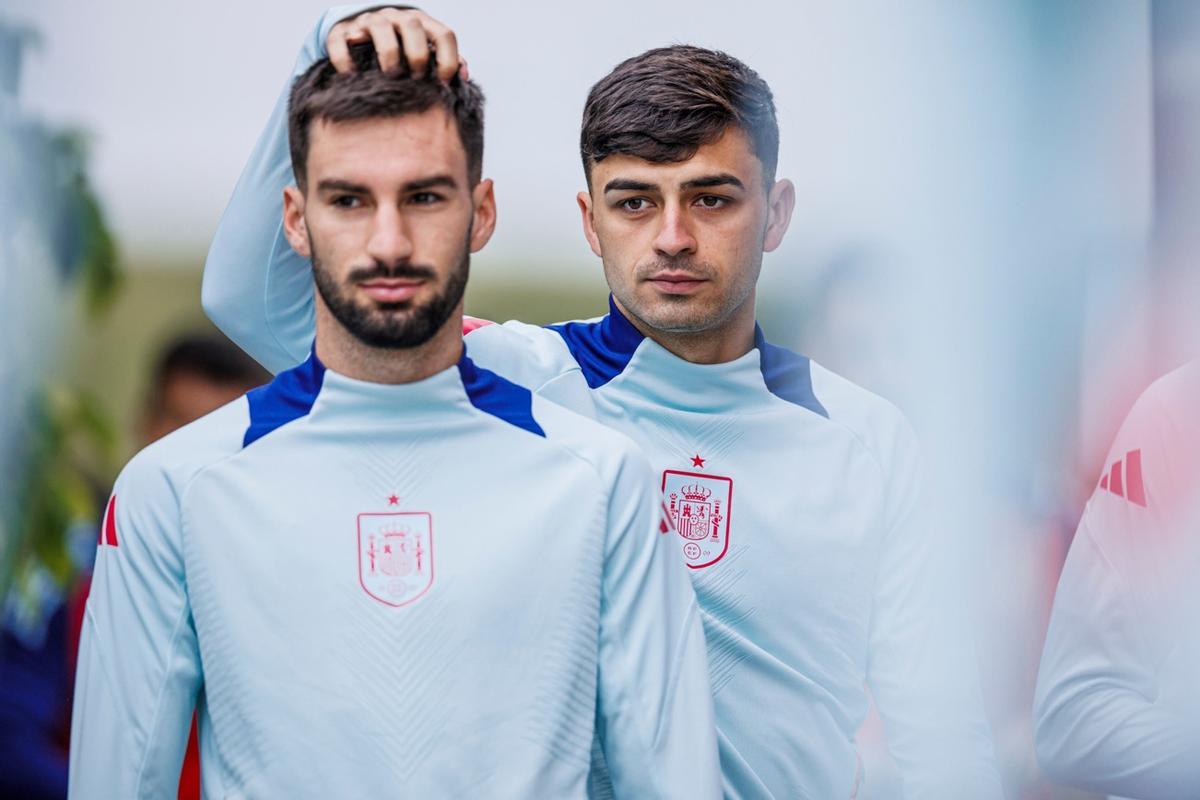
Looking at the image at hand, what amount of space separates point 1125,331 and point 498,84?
113 centimetres

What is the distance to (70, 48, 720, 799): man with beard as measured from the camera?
1651 mm

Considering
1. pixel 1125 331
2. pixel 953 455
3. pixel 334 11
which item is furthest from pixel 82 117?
pixel 1125 331

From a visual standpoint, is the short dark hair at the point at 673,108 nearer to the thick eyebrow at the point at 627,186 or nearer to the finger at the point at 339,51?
the thick eyebrow at the point at 627,186

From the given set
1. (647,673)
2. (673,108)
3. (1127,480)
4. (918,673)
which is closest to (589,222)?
(673,108)

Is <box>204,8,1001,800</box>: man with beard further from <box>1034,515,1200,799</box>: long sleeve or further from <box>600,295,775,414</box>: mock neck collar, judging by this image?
<box>1034,515,1200,799</box>: long sleeve

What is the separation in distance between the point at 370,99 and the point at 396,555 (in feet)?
1.74

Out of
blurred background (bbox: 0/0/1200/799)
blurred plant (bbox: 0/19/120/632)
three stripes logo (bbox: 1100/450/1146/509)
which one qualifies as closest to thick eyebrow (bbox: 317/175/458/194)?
blurred background (bbox: 0/0/1200/799)

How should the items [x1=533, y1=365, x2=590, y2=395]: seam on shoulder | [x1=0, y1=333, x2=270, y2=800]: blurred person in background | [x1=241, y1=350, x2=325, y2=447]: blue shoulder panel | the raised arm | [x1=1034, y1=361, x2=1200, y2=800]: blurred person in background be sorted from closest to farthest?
[x1=241, y1=350, x2=325, y2=447]: blue shoulder panel → the raised arm → [x1=533, y1=365, x2=590, y2=395]: seam on shoulder → [x1=1034, y1=361, x2=1200, y2=800]: blurred person in background → [x1=0, y1=333, x2=270, y2=800]: blurred person in background

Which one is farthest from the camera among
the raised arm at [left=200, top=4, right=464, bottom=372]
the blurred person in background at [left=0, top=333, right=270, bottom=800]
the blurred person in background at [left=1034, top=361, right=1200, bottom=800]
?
the blurred person in background at [left=0, top=333, right=270, bottom=800]

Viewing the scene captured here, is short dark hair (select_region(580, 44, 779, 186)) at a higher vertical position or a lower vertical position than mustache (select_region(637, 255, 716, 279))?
higher

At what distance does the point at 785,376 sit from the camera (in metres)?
2.17

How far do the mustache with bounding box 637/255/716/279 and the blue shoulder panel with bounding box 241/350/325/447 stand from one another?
1.54 feet

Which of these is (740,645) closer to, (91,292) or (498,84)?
(498,84)

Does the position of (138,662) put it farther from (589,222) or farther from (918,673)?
(918,673)
